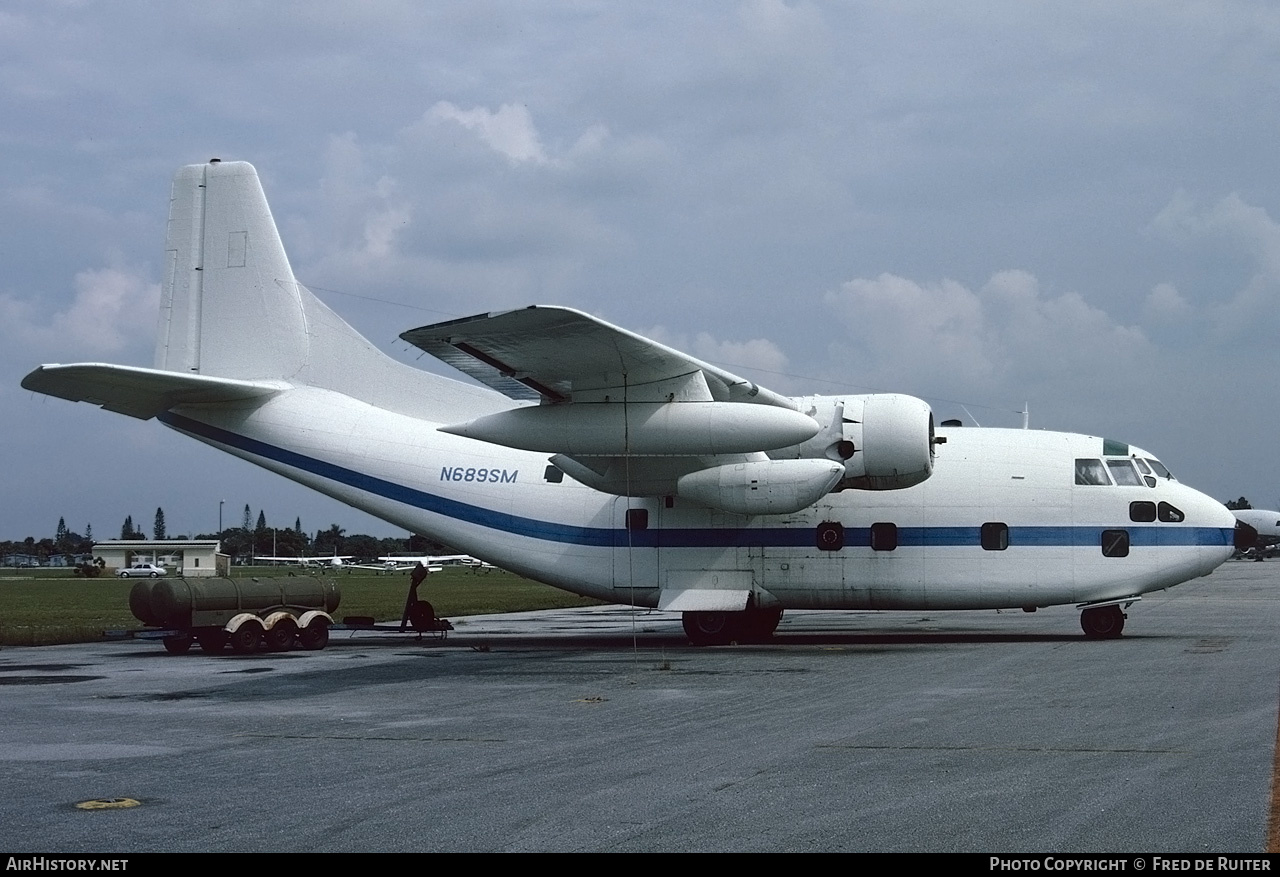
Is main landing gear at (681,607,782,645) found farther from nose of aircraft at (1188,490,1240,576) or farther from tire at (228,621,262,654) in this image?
nose of aircraft at (1188,490,1240,576)

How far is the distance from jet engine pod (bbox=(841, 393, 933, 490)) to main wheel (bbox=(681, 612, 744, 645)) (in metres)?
3.77

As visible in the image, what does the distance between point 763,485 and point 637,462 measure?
7.92ft

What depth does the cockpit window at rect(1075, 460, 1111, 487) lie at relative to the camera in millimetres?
21984

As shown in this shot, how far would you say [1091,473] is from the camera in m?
22.0

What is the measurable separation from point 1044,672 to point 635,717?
21.7 ft

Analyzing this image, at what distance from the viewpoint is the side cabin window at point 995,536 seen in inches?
861

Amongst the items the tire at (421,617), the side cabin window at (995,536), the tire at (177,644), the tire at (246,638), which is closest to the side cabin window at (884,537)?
the side cabin window at (995,536)

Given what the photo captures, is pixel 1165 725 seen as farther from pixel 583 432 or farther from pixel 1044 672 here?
pixel 583 432

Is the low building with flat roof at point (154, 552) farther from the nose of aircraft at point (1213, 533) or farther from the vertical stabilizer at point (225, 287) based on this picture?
the nose of aircraft at point (1213, 533)

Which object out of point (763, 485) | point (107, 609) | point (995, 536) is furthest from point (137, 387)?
point (107, 609)

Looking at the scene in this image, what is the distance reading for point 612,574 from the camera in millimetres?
23156

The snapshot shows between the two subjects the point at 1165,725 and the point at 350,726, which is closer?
the point at 1165,725
